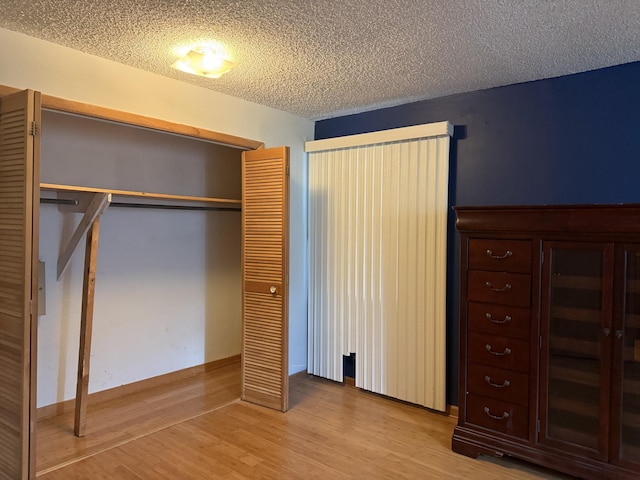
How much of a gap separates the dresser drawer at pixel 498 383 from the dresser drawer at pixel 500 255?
0.58 meters

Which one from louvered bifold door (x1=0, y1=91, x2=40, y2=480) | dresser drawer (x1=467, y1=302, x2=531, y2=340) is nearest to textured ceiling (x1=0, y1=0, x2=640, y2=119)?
louvered bifold door (x1=0, y1=91, x2=40, y2=480)

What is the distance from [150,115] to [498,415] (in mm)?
2752

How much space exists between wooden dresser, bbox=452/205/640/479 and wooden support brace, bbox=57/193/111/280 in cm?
216

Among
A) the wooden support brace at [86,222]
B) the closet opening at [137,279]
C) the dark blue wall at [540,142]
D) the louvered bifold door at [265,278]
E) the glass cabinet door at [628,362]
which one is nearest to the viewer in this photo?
the glass cabinet door at [628,362]

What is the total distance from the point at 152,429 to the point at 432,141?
8.97 feet

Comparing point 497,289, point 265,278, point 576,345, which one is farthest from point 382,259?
point 576,345

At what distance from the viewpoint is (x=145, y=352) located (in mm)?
3691

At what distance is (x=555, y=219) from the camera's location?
91.6 inches

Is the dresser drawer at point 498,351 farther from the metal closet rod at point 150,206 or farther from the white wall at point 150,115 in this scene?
the metal closet rod at point 150,206

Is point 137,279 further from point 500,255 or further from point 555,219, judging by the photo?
point 555,219

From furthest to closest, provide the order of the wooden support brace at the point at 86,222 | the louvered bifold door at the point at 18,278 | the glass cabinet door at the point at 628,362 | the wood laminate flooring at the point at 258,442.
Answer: the wooden support brace at the point at 86,222 < the wood laminate flooring at the point at 258,442 < the glass cabinet door at the point at 628,362 < the louvered bifold door at the point at 18,278

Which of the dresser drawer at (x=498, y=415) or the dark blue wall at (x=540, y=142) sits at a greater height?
the dark blue wall at (x=540, y=142)

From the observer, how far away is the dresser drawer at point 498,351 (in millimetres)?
2467

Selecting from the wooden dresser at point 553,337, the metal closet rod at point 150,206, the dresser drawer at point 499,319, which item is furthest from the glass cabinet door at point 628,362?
the metal closet rod at point 150,206
